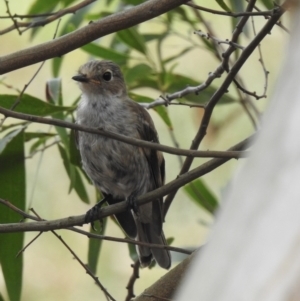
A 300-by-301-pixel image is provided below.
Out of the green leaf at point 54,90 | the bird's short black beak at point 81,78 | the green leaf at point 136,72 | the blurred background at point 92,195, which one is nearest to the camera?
the green leaf at point 54,90

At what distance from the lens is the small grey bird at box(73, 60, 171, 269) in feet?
11.0

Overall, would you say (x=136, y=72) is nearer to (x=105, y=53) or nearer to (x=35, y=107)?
(x=105, y=53)

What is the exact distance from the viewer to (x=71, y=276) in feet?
20.7

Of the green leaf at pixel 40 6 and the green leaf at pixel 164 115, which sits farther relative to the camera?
the green leaf at pixel 40 6

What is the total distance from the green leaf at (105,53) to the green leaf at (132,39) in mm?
137

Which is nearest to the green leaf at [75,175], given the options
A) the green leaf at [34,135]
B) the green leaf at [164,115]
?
the green leaf at [34,135]

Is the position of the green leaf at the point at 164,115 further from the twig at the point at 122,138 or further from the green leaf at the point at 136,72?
the twig at the point at 122,138

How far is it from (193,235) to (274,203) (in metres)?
5.48

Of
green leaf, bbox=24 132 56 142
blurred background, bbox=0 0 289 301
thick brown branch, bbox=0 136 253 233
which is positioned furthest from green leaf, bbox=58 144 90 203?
blurred background, bbox=0 0 289 301

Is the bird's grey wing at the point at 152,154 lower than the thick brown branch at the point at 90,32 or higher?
lower

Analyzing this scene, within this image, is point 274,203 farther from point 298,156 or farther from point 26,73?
point 26,73

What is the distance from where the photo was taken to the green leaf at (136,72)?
376cm

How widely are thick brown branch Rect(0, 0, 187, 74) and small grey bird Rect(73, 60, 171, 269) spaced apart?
4.29 ft

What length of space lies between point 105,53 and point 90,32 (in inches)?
69.6
